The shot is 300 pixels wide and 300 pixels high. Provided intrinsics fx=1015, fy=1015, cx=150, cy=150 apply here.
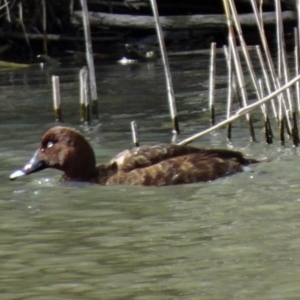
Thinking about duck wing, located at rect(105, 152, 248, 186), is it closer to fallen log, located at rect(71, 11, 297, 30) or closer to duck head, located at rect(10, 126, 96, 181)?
duck head, located at rect(10, 126, 96, 181)

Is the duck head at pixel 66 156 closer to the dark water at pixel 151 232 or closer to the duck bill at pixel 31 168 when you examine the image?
the duck bill at pixel 31 168

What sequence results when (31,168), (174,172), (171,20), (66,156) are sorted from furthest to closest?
(171,20) < (66,156) < (31,168) < (174,172)

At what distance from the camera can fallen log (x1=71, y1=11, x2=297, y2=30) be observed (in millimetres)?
15945

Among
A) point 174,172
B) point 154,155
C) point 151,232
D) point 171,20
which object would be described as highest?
point 171,20

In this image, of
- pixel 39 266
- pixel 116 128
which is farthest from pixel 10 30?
pixel 39 266

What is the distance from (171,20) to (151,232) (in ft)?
34.9

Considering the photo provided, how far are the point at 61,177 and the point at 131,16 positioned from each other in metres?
8.90

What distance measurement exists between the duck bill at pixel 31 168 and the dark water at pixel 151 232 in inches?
3.5

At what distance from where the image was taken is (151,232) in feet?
18.9

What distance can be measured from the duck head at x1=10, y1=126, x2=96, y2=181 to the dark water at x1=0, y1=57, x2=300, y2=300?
138 mm

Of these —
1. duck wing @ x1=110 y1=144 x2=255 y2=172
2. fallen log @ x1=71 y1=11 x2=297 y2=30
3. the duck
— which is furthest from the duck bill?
fallen log @ x1=71 y1=11 x2=297 y2=30

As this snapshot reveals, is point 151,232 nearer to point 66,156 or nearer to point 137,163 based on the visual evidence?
point 137,163

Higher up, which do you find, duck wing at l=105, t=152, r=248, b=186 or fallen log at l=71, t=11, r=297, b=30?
fallen log at l=71, t=11, r=297, b=30

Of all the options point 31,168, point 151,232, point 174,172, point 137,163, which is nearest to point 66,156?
point 31,168
